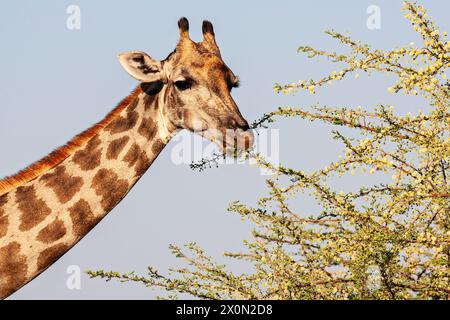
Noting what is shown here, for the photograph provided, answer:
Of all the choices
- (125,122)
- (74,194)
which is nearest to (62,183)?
(74,194)

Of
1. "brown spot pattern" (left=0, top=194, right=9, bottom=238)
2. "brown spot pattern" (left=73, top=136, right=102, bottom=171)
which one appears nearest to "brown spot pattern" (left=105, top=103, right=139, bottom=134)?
"brown spot pattern" (left=73, top=136, right=102, bottom=171)

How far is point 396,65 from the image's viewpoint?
13.4 metres

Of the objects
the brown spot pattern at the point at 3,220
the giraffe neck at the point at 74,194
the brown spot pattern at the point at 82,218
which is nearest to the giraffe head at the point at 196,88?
the giraffe neck at the point at 74,194

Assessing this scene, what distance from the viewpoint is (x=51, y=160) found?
44.1 ft

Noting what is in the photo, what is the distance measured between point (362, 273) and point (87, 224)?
3.63 meters

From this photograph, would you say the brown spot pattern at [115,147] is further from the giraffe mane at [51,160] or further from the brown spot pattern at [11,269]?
the brown spot pattern at [11,269]

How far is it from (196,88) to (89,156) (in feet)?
5.66

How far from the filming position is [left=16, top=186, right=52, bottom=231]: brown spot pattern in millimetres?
12844

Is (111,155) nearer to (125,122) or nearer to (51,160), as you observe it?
(125,122)

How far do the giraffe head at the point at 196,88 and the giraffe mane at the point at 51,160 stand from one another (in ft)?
2.63

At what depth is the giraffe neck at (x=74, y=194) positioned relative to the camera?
41.6 feet
